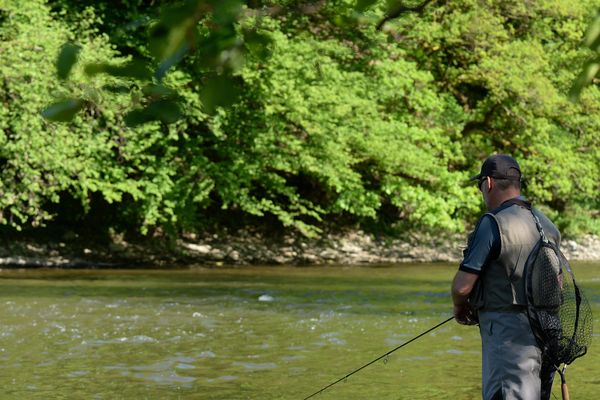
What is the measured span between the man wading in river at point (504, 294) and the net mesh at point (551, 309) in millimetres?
44

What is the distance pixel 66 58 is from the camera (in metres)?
1.79

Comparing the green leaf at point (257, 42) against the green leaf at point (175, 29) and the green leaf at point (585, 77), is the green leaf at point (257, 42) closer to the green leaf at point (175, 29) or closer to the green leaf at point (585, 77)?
the green leaf at point (175, 29)


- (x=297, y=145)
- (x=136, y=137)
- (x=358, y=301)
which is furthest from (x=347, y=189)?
(x=358, y=301)

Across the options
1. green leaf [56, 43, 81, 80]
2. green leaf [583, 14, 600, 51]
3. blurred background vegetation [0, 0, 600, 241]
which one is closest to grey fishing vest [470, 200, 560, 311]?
green leaf [583, 14, 600, 51]

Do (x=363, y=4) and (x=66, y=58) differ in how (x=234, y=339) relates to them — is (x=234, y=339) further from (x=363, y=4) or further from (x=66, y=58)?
(x=66, y=58)

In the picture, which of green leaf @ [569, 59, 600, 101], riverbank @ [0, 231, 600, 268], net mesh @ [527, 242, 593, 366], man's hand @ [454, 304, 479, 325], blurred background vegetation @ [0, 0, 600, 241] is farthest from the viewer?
riverbank @ [0, 231, 600, 268]

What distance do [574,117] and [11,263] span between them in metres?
15.7

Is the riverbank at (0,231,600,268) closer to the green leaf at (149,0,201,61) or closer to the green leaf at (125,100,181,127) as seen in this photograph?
the green leaf at (125,100,181,127)

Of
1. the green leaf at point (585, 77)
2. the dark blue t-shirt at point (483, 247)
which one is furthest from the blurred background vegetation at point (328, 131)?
the green leaf at point (585, 77)

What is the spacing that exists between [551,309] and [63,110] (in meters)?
3.82

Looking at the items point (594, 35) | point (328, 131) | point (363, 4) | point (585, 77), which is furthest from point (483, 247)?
point (328, 131)

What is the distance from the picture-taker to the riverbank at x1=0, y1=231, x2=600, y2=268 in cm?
2656

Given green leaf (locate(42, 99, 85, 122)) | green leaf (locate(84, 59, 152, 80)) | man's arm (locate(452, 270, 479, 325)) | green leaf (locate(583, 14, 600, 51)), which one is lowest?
man's arm (locate(452, 270, 479, 325))

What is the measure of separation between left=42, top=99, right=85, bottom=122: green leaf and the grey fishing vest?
364 cm
